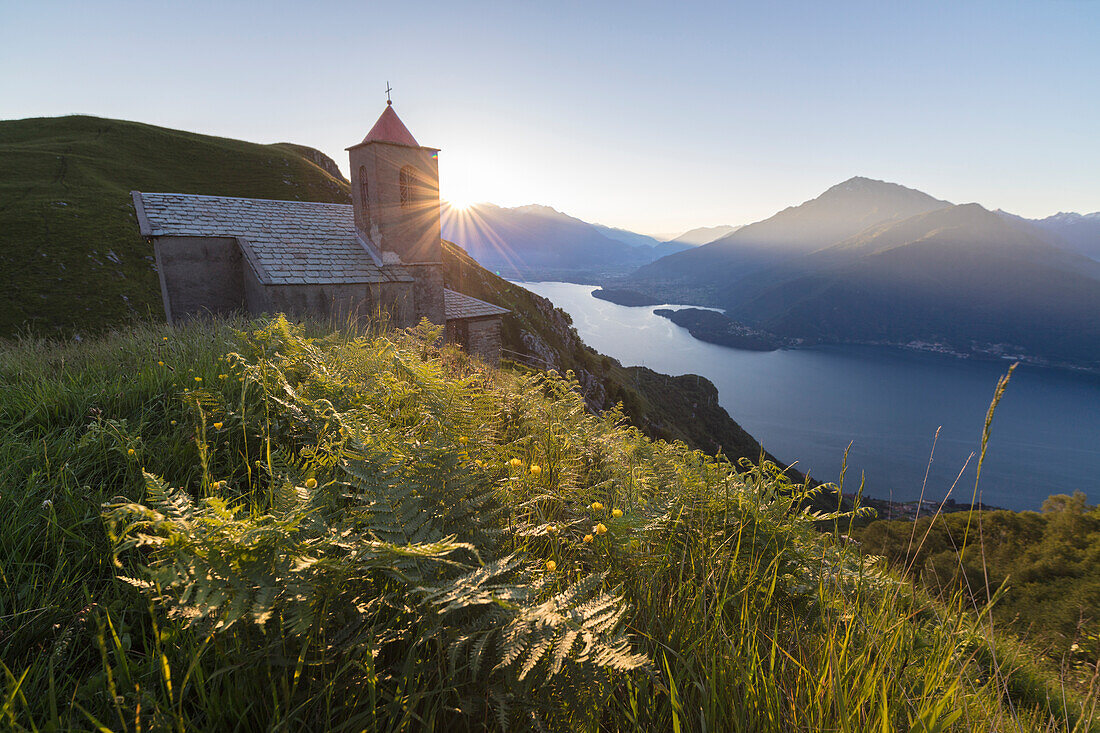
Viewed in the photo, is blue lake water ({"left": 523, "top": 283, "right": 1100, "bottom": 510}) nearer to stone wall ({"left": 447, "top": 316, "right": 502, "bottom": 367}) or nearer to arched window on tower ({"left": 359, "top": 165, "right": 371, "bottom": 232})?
stone wall ({"left": 447, "top": 316, "right": 502, "bottom": 367})

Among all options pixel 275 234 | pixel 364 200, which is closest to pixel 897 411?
pixel 364 200

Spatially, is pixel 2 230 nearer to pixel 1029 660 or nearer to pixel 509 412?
pixel 509 412

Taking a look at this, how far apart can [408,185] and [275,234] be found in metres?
5.62

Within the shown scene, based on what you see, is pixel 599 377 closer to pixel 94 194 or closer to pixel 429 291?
pixel 429 291

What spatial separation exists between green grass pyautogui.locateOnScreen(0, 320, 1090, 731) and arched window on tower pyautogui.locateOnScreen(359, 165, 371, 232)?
699 inches

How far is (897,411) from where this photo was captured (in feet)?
336

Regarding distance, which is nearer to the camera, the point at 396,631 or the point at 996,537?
the point at 396,631

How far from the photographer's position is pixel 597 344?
129 m

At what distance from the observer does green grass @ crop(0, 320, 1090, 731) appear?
1414mm

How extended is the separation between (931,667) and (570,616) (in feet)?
5.12

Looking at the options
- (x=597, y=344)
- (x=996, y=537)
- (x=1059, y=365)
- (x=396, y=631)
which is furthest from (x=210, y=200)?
(x=1059, y=365)

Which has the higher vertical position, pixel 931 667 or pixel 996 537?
pixel 931 667

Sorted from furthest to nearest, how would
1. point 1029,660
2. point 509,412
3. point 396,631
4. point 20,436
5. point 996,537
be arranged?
point 996,537 → point 509,412 → point 1029,660 → point 20,436 → point 396,631

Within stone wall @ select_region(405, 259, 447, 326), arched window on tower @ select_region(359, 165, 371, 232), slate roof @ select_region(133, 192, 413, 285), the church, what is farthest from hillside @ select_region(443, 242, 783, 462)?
slate roof @ select_region(133, 192, 413, 285)
